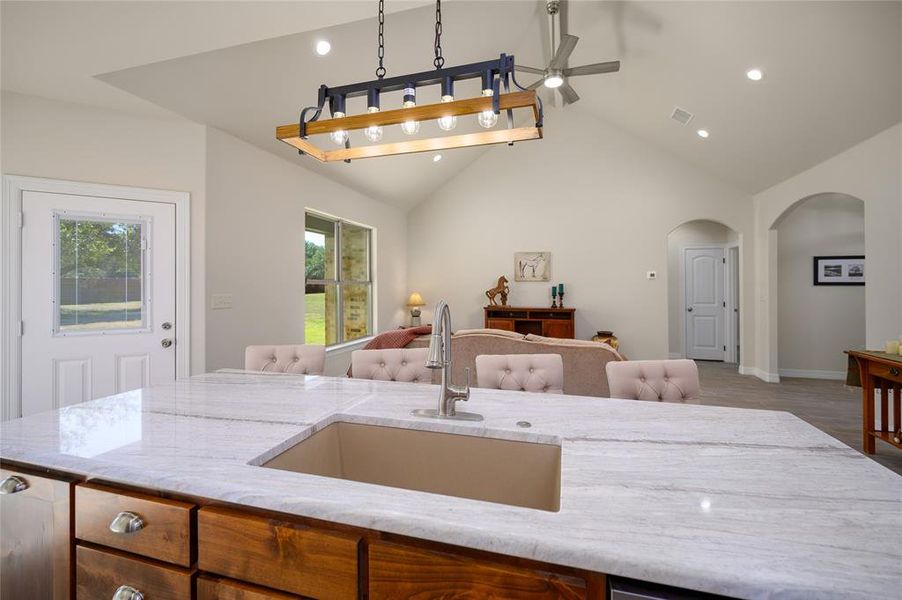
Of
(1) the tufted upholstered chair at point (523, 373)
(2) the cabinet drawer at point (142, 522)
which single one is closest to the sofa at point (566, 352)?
(1) the tufted upholstered chair at point (523, 373)

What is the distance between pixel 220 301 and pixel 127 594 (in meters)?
2.91

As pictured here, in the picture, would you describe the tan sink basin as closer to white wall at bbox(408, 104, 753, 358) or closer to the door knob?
the door knob

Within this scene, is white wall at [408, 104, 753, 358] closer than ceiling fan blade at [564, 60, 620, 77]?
No

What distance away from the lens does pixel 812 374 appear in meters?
5.71

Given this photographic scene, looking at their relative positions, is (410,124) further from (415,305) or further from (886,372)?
(415,305)

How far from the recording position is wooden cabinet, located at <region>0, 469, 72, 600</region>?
975 millimetres

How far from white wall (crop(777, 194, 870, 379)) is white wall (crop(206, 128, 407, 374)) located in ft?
19.7

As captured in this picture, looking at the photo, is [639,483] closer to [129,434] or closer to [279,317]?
[129,434]

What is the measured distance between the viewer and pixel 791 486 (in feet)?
2.76

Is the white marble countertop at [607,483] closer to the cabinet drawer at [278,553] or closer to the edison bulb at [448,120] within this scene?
the cabinet drawer at [278,553]

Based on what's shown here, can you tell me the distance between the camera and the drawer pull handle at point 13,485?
100 centimetres

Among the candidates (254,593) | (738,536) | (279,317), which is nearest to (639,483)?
(738,536)

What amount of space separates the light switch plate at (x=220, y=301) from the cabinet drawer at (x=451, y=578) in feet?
10.6

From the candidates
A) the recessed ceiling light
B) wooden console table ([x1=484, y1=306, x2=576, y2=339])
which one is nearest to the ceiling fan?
the recessed ceiling light
